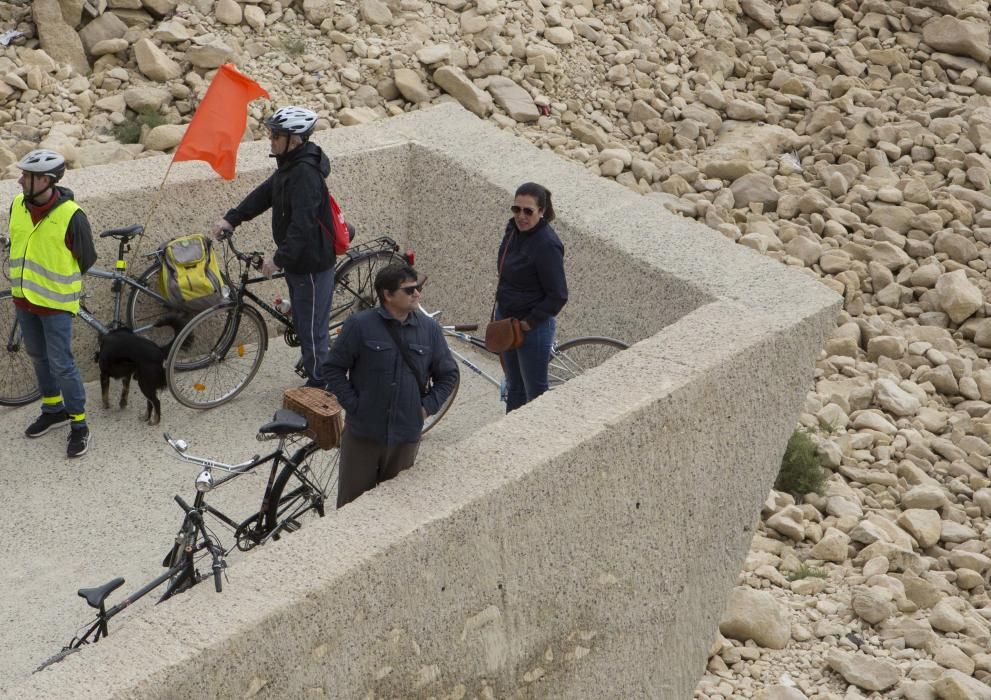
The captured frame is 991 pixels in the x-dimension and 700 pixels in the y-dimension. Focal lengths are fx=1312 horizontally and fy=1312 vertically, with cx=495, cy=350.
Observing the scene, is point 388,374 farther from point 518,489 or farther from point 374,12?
point 374,12

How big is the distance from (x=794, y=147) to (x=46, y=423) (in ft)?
29.2

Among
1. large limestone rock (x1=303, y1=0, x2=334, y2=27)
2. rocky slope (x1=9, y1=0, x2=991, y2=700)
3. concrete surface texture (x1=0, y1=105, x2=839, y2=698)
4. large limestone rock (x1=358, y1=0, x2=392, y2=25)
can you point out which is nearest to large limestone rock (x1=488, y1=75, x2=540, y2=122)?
rocky slope (x1=9, y1=0, x2=991, y2=700)

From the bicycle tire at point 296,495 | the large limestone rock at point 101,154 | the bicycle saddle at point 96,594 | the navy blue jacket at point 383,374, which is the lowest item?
the large limestone rock at point 101,154

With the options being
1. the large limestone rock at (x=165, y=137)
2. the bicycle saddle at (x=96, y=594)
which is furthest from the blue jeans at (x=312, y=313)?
the large limestone rock at (x=165, y=137)

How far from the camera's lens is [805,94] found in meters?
14.2

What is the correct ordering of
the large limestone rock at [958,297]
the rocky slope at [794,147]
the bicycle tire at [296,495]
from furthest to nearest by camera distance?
the large limestone rock at [958,297] → the rocky slope at [794,147] → the bicycle tire at [296,495]

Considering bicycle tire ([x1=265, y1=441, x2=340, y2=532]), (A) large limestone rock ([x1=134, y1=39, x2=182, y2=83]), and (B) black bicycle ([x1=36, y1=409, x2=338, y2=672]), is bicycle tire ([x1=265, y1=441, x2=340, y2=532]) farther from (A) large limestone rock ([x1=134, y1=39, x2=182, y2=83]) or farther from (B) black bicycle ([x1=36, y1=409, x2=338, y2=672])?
(A) large limestone rock ([x1=134, y1=39, x2=182, y2=83])

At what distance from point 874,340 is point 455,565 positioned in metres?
7.11

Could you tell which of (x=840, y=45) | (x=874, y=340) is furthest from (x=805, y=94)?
(x=874, y=340)

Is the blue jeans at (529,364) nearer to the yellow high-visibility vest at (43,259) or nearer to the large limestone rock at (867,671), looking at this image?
the yellow high-visibility vest at (43,259)

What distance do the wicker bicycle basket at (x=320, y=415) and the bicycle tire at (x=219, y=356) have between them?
1.52m

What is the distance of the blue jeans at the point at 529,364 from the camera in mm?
6672

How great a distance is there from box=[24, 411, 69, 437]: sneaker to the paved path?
40 mm

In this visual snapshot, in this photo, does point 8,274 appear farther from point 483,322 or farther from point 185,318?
point 483,322
